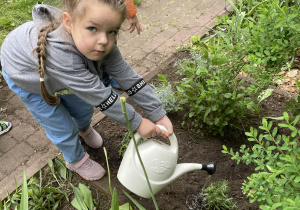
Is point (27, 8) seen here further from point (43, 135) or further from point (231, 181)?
point (231, 181)

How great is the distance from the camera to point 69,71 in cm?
165

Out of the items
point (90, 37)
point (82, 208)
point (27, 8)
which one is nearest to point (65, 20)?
point (90, 37)

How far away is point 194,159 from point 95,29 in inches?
45.9

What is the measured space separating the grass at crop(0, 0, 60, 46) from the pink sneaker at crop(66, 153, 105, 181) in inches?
81.0

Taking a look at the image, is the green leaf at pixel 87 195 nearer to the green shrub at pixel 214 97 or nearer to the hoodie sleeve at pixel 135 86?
the hoodie sleeve at pixel 135 86

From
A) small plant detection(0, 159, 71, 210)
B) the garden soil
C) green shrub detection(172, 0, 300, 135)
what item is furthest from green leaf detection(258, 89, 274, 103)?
small plant detection(0, 159, 71, 210)

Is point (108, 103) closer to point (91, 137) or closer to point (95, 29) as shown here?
point (95, 29)

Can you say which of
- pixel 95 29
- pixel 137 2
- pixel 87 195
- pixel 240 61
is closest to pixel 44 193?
pixel 87 195

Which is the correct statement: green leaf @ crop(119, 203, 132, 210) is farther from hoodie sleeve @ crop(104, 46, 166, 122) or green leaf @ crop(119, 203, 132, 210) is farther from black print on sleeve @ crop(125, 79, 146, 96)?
black print on sleeve @ crop(125, 79, 146, 96)

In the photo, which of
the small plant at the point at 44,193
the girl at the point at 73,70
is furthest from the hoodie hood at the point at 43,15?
the small plant at the point at 44,193

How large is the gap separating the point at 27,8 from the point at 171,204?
3.14 meters

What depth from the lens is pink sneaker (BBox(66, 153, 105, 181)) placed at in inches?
88.6

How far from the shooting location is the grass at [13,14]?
3914 mm

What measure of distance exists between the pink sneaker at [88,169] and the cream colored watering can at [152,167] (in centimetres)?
44
